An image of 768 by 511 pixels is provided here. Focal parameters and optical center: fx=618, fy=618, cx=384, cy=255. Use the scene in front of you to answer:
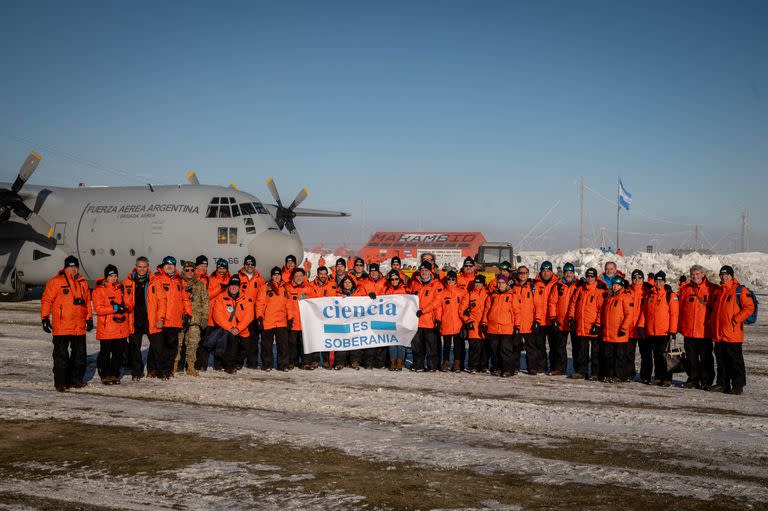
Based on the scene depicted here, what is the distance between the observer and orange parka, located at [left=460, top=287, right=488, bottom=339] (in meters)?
11.5

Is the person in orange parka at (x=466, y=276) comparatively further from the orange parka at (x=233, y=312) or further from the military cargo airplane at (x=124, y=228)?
the military cargo airplane at (x=124, y=228)

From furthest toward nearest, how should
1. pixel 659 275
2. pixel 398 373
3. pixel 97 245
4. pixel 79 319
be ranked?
pixel 97 245 < pixel 398 373 < pixel 659 275 < pixel 79 319

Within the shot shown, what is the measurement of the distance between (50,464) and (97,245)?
16.6m

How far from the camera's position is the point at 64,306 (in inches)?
370

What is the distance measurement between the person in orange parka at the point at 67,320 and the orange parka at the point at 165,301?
3.08ft

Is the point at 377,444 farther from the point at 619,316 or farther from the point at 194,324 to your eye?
the point at 619,316

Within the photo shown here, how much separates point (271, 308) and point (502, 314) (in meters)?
4.26

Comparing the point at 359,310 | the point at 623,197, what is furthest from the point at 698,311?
the point at 623,197

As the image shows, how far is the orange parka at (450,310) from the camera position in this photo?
11.6m

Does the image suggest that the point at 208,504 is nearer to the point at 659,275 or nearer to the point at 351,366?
the point at 351,366

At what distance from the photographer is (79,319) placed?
31.2 ft

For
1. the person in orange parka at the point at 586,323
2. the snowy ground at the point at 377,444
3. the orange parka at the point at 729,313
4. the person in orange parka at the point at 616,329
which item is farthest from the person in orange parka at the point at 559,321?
the orange parka at the point at 729,313

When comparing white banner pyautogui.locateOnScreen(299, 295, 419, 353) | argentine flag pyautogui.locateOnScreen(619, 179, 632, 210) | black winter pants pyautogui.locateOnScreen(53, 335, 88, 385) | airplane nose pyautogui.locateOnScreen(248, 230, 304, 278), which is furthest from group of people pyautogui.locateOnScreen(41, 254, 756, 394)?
argentine flag pyautogui.locateOnScreen(619, 179, 632, 210)

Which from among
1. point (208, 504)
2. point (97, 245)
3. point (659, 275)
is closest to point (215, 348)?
point (208, 504)
